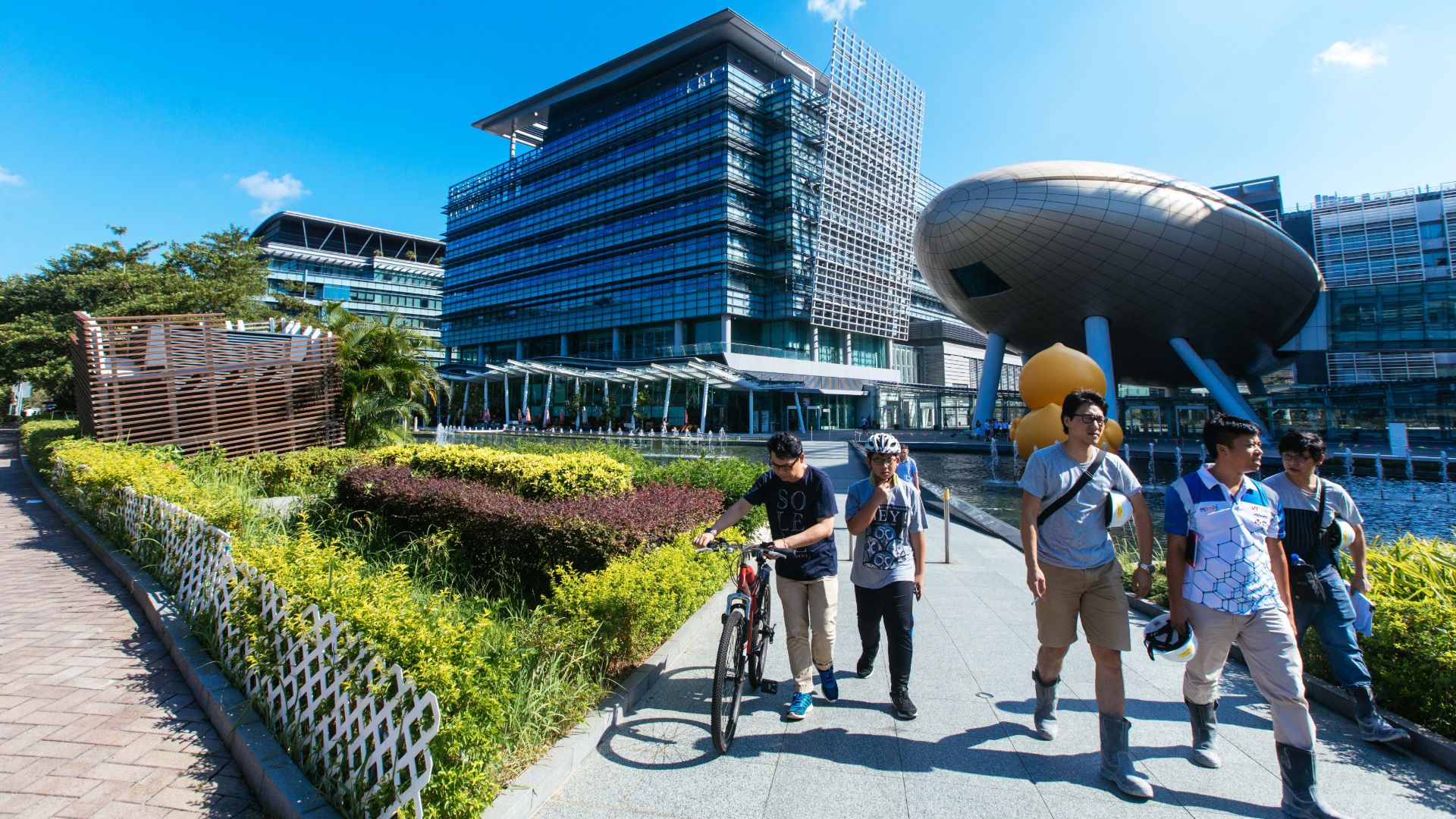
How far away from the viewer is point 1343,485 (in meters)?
20.2

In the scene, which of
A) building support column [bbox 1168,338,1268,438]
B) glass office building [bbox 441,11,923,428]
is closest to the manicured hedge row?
glass office building [bbox 441,11,923,428]

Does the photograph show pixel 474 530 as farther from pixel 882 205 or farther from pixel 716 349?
pixel 882 205

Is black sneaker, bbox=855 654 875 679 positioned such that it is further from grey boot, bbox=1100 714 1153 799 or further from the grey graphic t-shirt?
grey boot, bbox=1100 714 1153 799

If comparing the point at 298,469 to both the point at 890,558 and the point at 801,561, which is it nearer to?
the point at 801,561

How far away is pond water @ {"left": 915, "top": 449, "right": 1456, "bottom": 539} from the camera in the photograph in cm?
1295

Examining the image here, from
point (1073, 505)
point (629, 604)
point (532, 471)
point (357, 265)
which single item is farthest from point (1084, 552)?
point (357, 265)

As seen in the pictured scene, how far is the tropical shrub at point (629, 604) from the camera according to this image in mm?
3959

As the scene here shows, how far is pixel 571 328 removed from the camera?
63.1 metres

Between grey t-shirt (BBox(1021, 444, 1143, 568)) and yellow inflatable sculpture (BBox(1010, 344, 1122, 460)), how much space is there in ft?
34.3

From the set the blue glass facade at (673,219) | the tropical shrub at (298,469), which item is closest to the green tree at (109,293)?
the tropical shrub at (298,469)

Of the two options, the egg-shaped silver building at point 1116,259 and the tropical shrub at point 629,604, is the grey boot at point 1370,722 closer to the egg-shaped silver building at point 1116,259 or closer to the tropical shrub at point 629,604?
the tropical shrub at point 629,604

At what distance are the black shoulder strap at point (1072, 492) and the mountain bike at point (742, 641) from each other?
143 centimetres

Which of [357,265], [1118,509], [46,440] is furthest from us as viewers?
[357,265]

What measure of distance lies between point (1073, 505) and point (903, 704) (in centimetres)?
155
